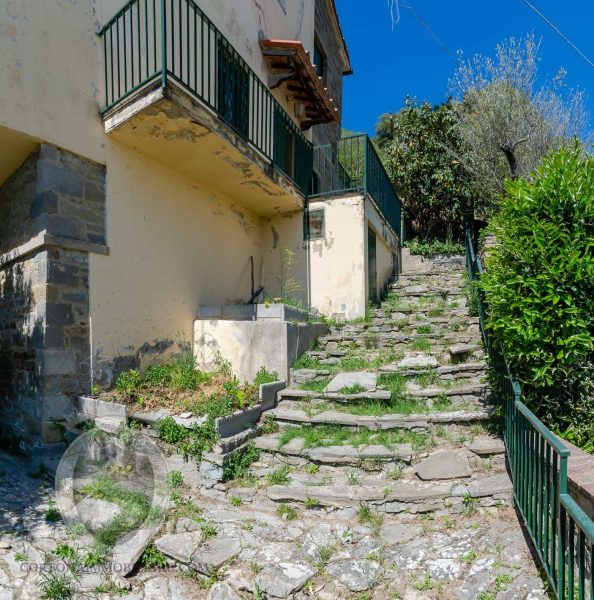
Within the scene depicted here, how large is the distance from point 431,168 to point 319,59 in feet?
14.8

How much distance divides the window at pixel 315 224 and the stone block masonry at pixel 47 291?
3942mm

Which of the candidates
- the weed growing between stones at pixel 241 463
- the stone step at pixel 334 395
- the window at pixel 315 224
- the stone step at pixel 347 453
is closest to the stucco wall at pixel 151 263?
the window at pixel 315 224

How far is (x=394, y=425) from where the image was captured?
4359mm

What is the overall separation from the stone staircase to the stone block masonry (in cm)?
230

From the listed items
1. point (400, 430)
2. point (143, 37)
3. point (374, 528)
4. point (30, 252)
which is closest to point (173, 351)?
point (30, 252)

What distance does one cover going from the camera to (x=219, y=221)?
7363 millimetres

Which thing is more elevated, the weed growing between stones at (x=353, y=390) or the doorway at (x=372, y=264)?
the doorway at (x=372, y=264)

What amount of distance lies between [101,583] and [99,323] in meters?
2.91

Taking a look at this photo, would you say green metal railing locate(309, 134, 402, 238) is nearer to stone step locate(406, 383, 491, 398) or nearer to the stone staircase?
the stone staircase

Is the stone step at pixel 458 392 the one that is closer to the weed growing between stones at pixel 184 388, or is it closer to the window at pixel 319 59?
the weed growing between stones at pixel 184 388

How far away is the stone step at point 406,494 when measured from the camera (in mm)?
3377

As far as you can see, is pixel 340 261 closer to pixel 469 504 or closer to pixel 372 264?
pixel 372 264

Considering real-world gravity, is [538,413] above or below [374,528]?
above

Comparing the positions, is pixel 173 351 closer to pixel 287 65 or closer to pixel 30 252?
pixel 30 252
